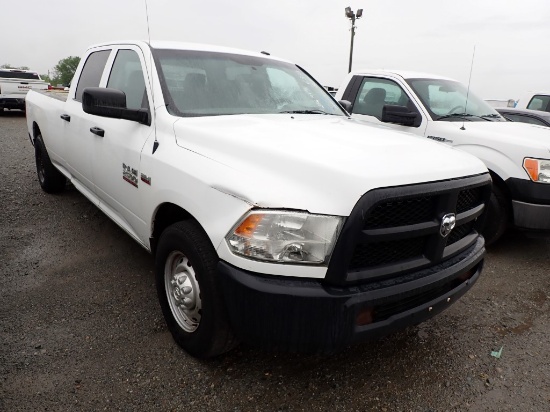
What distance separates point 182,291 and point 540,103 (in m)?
10.3

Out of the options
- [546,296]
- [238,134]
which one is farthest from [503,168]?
[238,134]

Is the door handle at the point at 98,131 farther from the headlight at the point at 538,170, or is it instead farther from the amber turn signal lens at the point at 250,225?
the headlight at the point at 538,170

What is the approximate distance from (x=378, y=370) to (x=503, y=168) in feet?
8.50

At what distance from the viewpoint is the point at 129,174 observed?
2881 millimetres

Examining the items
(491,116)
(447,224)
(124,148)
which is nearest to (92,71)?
(124,148)

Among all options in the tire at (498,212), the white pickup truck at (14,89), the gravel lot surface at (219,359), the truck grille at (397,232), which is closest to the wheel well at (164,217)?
the gravel lot surface at (219,359)

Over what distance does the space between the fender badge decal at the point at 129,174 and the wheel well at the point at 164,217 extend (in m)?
0.33

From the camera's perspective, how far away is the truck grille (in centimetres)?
A: 181

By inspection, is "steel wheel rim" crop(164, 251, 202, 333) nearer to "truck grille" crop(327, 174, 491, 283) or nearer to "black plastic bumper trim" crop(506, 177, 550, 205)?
"truck grille" crop(327, 174, 491, 283)

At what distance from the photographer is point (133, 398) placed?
2.17 meters

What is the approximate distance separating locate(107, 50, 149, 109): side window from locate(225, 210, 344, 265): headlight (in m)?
1.48

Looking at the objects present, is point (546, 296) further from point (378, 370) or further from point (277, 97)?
point (277, 97)

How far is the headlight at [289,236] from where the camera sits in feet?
5.96

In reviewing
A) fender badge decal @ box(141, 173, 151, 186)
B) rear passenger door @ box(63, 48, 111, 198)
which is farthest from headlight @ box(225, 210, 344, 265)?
rear passenger door @ box(63, 48, 111, 198)
